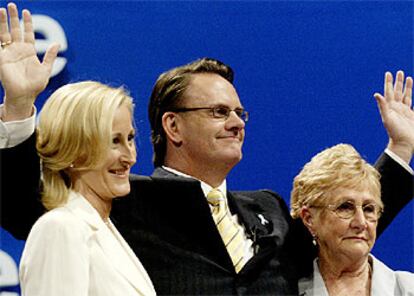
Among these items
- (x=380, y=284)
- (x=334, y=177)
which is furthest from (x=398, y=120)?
(x=380, y=284)

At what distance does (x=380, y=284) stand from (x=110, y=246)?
87 centimetres

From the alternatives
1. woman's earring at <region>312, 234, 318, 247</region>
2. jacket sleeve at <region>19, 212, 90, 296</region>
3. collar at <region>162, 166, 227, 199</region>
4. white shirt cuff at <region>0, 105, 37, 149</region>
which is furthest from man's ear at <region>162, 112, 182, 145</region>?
jacket sleeve at <region>19, 212, 90, 296</region>

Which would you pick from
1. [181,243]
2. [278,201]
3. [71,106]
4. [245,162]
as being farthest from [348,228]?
[71,106]

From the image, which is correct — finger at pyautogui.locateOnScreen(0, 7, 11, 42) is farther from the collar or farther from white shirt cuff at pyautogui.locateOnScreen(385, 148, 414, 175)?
white shirt cuff at pyautogui.locateOnScreen(385, 148, 414, 175)

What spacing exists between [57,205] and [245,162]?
132 centimetres

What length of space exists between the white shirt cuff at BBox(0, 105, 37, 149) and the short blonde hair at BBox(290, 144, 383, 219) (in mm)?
819

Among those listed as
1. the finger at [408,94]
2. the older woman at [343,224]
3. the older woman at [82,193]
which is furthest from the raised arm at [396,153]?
the older woman at [82,193]

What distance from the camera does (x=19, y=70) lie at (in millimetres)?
1952

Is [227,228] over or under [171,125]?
under

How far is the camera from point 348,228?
2414 mm

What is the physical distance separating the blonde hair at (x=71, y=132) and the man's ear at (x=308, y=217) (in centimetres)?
81

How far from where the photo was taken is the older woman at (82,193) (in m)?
1.70

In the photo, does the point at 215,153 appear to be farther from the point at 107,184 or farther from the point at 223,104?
the point at 107,184

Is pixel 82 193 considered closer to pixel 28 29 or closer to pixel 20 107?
pixel 20 107
